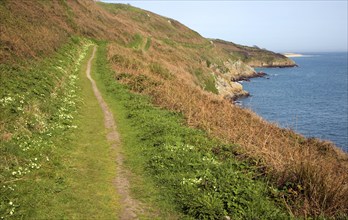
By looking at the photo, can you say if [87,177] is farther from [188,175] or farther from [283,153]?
[283,153]

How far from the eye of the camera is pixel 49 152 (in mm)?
13039

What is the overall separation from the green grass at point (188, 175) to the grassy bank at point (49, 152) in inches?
52.9

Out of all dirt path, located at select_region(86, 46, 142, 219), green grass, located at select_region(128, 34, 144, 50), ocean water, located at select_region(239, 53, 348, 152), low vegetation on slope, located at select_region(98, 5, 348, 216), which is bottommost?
ocean water, located at select_region(239, 53, 348, 152)

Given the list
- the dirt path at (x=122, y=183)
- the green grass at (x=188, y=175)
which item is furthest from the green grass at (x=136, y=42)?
the green grass at (x=188, y=175)

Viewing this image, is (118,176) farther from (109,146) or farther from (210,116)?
(210,116)

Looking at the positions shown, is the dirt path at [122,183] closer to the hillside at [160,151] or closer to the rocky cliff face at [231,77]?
the hillside at [160,151]

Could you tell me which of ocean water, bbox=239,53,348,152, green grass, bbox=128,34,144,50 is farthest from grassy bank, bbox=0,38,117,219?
green grass, bbox=128,34,144,50

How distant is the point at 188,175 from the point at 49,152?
5.78 metres

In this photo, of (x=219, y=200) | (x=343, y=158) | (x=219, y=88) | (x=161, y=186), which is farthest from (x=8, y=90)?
(x=219, y=88)

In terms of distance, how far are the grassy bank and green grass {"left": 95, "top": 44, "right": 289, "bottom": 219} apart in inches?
52.9

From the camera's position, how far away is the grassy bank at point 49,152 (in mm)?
9734

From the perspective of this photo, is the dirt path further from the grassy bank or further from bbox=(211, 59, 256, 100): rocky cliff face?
bbox=(211, 59, 256, 100): rocky cliff face

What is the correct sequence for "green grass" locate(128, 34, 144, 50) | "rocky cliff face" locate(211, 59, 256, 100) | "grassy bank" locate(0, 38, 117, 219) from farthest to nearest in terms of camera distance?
"rocky cliff face" locate(211, 59, 256, 100), "green grass" locate(128, 34, 144, 50), "grassy bank" locate(0, 38, 117, 219)

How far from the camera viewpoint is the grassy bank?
31.9 feet
